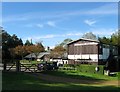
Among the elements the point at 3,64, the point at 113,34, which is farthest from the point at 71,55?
the point at 3,64

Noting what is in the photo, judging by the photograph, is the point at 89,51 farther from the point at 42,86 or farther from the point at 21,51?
the point at 21,51

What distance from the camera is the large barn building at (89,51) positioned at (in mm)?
61125

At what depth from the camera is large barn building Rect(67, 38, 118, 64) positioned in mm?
61125

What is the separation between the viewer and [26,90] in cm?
1864

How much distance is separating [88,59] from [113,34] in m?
25.0

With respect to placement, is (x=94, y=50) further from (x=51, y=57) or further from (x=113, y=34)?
(x=51, y=57)

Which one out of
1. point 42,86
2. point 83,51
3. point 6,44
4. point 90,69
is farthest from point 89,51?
point 42,86

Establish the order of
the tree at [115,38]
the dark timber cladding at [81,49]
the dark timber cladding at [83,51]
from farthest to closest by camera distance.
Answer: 1. the tree at [115,38]
2. the dark timber cladding at [81,49]
3. the dark timber cladding at [83,51]

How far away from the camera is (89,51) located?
6297 centimetres

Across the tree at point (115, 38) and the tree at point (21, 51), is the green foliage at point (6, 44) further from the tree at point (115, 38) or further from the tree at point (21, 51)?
the tree at point (115, 38)

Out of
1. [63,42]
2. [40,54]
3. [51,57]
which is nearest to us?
[51,57]

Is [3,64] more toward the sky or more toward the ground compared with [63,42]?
more toward the ground

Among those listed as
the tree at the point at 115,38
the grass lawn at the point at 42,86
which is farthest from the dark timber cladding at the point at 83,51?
the grass lawn at the point at 42,86

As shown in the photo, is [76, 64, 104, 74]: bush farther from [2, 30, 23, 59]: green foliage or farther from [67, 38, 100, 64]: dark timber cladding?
[67, 38, 100, 64]: dark timber cladding
